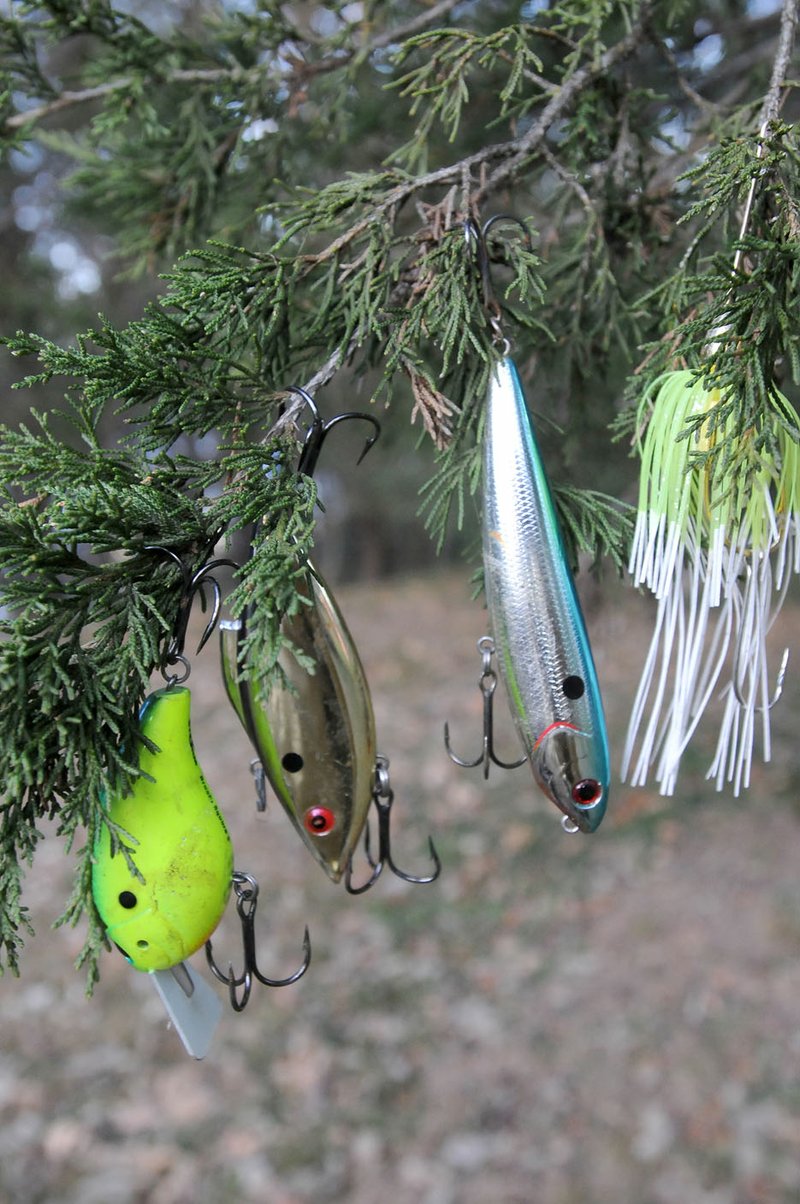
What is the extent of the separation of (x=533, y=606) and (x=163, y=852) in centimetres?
60

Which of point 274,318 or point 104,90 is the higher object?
point 104,90

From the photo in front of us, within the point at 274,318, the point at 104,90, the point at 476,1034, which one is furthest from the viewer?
Answer: the point at 476,1034

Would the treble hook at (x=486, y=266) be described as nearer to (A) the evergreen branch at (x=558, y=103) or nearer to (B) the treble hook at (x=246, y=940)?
(A) the evergreen branch at (x=558, y=103)

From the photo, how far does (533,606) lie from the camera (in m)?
1.26

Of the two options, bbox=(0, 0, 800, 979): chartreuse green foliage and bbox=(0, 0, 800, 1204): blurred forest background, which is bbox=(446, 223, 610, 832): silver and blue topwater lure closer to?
bbox=(0, 0, 800, 979): chartreuse green foliage

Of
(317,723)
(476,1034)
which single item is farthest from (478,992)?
(317,723)

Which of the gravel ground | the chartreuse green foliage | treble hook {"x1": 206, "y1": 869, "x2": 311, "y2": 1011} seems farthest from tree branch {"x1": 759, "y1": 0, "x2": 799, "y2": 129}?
the gravel ground

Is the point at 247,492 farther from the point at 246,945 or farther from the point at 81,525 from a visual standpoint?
the point at 246,945

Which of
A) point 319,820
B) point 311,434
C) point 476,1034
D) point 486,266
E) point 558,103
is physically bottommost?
point 476,1034

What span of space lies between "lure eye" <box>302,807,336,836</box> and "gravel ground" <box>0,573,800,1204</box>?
1.27 meters

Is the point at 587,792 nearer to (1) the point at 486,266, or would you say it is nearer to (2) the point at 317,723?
(2) the point at 317,723

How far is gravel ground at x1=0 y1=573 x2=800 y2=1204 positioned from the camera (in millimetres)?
3334

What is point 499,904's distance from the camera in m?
4.65

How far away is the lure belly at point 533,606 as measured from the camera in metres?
1.27
